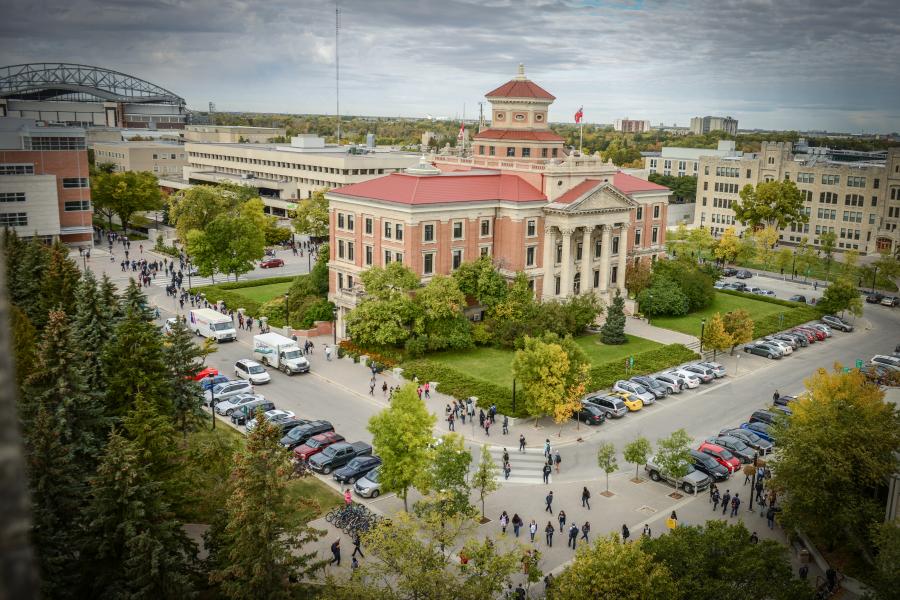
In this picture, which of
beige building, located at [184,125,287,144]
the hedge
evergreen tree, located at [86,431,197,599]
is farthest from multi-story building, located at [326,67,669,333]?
beige building, located at [184,125,287,144]

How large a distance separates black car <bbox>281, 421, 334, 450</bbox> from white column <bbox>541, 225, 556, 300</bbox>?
2881 centimetres

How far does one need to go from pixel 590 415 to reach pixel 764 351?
2230 centimetres

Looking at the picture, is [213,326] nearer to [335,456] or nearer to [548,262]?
[335,456]

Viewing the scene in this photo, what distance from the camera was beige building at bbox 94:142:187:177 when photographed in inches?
5344

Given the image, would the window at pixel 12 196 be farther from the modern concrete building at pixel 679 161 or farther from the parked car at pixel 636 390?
the modern concrete building at pixel 679 161

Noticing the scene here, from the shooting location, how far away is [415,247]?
193ft

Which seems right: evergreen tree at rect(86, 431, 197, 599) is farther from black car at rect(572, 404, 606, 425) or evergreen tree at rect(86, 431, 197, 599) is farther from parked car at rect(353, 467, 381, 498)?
black car at rect(572, 404, 606, 425)

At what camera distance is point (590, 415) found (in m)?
45.0

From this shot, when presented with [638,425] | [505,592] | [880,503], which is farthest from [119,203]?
[880,503]

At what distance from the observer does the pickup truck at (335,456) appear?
37938 millimetres

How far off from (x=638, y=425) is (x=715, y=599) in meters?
22.3

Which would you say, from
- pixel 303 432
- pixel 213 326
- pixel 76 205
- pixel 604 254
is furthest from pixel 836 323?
pixel 76 205

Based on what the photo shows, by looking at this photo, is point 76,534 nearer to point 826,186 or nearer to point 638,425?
point 638,425

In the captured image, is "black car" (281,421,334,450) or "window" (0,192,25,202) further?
"window" (0,192,25,202)
